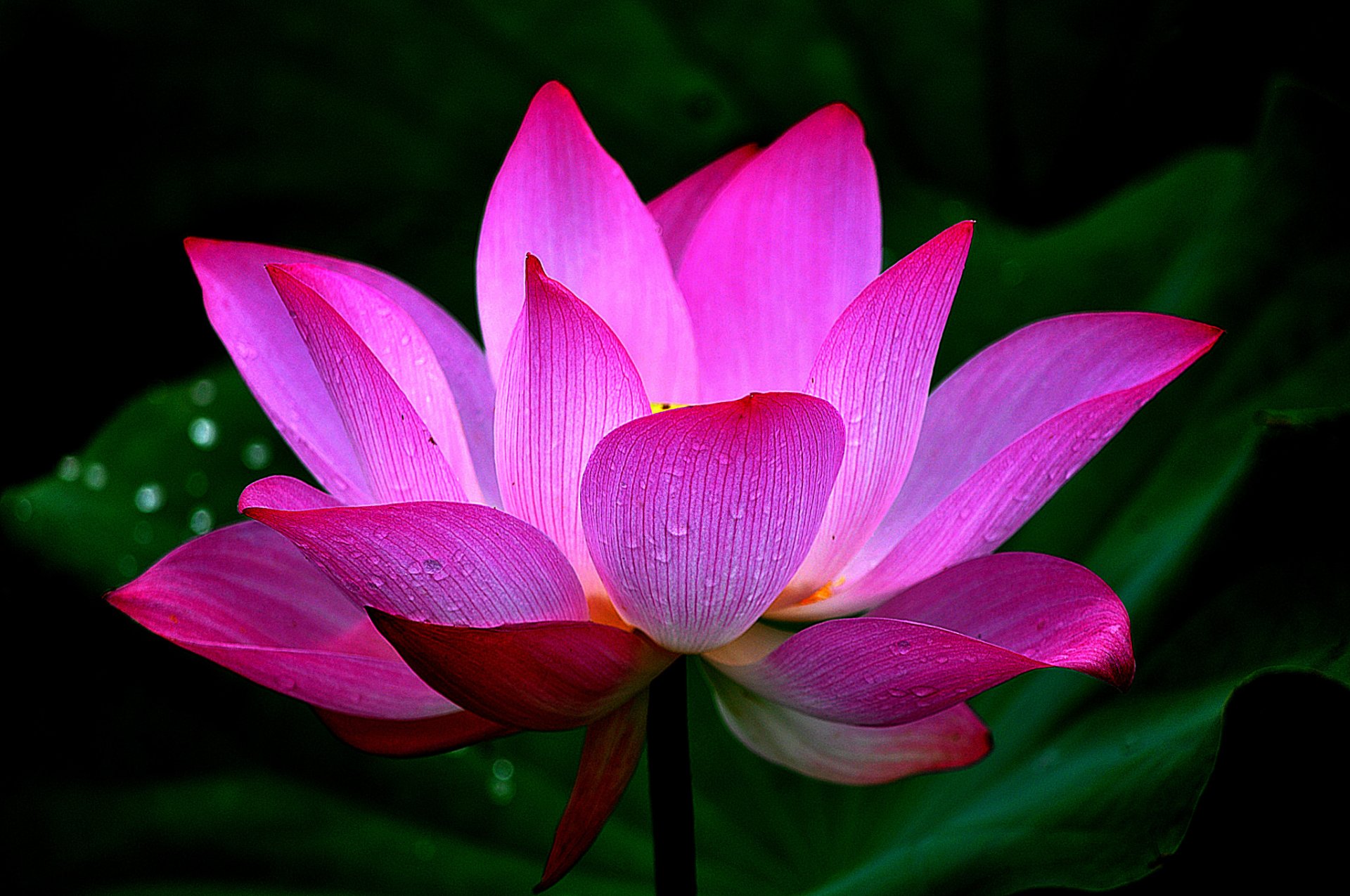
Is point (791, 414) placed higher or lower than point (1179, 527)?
higher

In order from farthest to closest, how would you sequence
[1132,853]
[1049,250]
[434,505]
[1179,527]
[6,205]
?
[6,205] → [1049,250] → [1179,527] → [1132,853] → [434,505]

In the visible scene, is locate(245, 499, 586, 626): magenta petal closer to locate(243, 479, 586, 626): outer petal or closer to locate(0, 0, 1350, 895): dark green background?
locate(243, 479, 586, 626): outer petal

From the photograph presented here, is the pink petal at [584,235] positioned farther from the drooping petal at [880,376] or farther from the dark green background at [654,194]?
the dark green background at [654,194]

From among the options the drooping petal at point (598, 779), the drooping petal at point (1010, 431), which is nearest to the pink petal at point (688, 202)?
the drooping petal at point (1010, 431)

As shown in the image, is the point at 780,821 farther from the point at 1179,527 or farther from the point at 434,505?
the point at 434,505

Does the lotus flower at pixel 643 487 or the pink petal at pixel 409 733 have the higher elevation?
the lotus flower at pixel 643 487

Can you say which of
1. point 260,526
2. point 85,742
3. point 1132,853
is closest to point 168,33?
point 85,742

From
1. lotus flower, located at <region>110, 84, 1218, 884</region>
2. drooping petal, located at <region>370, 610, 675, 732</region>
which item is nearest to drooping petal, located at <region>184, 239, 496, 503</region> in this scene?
lotus flower, located at <region>110, 84, 1218, 884</region>
